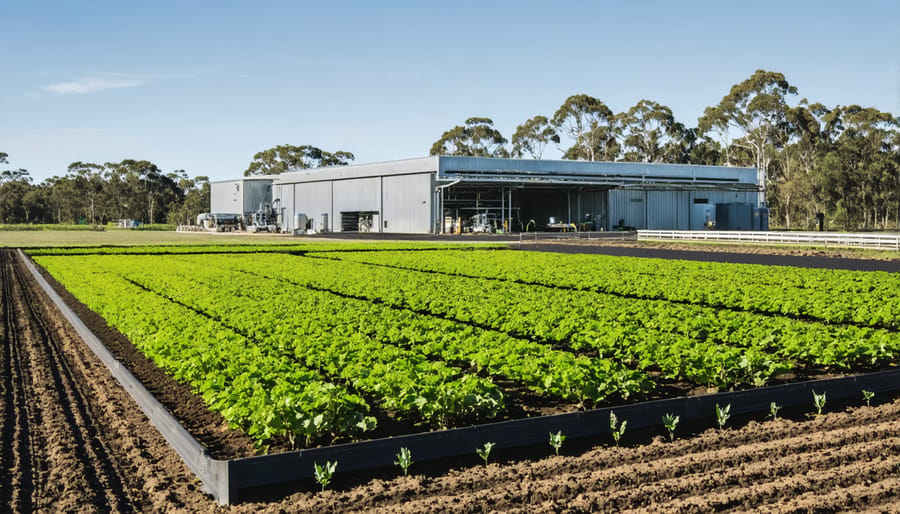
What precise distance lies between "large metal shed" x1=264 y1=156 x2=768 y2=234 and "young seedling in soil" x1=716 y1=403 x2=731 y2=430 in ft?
192

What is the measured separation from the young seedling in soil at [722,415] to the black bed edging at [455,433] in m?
0.11

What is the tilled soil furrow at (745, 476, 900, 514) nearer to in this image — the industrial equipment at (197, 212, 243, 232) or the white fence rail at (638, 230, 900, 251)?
the white fence rail at (638, 230, 900, 251)

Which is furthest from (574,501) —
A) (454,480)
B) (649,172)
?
(649,172)

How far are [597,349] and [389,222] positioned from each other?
62951 millimetres

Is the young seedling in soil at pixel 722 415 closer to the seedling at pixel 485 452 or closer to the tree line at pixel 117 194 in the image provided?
the seedling at pixel 485 452

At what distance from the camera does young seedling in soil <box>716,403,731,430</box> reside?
8406 mm

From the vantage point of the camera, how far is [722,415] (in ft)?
27.6

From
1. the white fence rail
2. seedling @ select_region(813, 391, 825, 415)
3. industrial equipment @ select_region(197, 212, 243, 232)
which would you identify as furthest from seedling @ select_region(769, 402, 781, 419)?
industrial equipment @ select_region(197, 212, 243, 232)

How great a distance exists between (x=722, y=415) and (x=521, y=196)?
75.1 metres

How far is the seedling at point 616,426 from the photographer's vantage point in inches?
312

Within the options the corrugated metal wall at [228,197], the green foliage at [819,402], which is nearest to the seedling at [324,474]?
the green foliage at [819,402]

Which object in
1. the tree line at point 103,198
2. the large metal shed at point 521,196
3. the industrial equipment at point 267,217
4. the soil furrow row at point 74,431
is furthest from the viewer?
the tree line at point 103,198

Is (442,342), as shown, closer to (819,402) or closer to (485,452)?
(485,452)

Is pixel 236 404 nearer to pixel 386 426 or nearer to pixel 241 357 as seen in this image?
pixel 386 426
